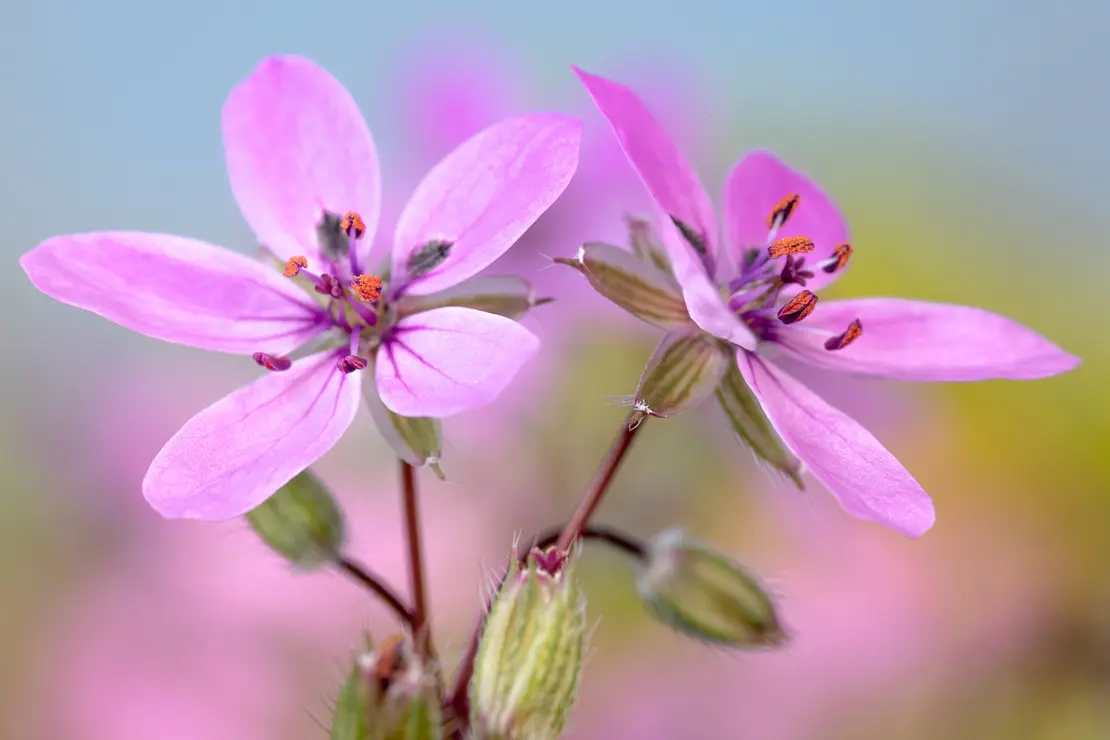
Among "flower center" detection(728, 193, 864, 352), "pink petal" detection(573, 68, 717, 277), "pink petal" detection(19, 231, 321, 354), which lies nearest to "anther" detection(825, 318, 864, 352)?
"flower center" detection(728, 193, 864, 352)

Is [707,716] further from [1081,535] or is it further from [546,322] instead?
[1081,535]

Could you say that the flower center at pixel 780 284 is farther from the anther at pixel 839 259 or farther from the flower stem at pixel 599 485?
the flower stem at pixel 599 485

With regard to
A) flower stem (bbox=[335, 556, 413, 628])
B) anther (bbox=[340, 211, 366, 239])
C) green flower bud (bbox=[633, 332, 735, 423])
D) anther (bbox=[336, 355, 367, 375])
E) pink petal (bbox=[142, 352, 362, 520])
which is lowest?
flower stem (bbox=[335, 556, 413, 628])

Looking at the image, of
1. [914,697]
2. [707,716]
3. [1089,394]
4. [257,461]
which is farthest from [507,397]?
[1089,394]

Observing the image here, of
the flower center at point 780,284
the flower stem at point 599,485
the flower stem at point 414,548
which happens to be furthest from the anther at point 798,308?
the flower stem at point 414,548

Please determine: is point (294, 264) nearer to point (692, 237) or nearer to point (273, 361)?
point (273, 361)

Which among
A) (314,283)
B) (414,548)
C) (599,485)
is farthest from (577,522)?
(314,283)

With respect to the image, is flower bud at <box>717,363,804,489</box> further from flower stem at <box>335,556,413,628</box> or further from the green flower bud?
flower stem at <box>335,556,413,628</box>
